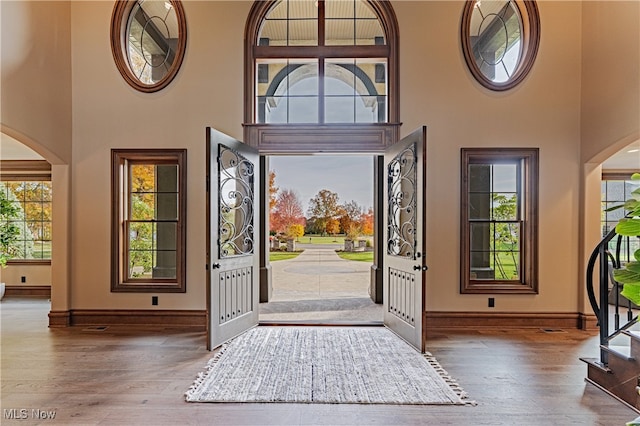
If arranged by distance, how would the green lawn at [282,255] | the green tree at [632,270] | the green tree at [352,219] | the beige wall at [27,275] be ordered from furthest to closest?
the green lawn at [282,255] < the green tree at [352,219] < the beige wall at [27,275] < the green tree at [632,270]

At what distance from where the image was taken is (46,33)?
14.2ft

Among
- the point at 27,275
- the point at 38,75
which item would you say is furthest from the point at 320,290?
the point at 27,275

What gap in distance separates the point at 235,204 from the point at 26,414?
2622 mm

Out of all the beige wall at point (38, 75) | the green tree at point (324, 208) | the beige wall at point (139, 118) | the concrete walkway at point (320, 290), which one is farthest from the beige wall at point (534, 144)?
the beige wall at point (38, 75)

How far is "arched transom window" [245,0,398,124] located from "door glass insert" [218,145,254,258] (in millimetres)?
675

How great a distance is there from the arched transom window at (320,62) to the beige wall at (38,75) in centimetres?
228

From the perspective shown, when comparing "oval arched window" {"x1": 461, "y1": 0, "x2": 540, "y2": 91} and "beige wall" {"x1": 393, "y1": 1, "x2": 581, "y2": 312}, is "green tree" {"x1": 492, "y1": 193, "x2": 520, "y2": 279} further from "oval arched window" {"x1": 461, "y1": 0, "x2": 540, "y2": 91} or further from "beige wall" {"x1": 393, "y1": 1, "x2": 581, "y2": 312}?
"oval arched window" {"x1": 461, "y1": 0, "x2": 540, "y2": 91}

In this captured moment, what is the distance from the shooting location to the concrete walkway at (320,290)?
525cm

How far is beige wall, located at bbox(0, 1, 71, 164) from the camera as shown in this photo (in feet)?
12.3

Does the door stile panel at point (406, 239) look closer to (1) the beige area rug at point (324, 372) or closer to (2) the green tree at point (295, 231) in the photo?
(1) the beige area rug at point (324, 372)

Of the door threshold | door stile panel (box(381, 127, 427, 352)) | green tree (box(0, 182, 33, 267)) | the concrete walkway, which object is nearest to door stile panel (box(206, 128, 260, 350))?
the door threshold

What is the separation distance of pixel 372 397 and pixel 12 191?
7.88m

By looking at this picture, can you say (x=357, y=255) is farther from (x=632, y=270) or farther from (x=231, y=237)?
(x=632, y=270)

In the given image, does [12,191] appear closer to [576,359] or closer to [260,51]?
[260,51]
